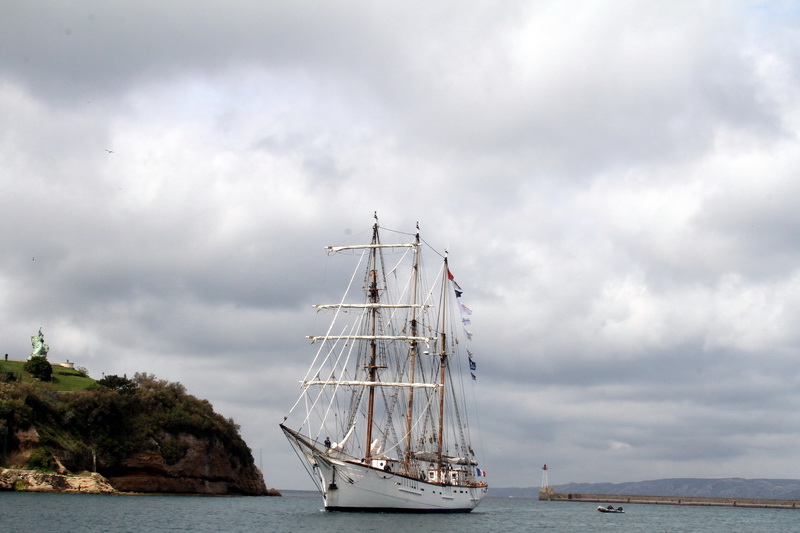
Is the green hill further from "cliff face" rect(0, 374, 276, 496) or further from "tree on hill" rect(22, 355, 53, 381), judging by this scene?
"tree on hill" rect(22, 355, 53, 381)

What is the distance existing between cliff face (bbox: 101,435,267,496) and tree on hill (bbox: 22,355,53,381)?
1842cm

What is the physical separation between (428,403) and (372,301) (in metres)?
14.3

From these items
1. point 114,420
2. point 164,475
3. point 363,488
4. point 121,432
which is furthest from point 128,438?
point 363,488

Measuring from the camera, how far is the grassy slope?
4638 inches

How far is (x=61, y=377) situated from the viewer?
5039 inches

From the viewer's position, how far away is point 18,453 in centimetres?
9731

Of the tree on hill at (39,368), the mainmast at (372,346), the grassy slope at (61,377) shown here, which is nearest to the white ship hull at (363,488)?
the mainmast at (372,346)

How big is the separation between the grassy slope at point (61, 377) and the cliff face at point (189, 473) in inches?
605

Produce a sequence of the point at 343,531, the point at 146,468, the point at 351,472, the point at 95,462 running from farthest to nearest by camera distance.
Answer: the point at 146,468 < the point at 95,462 < the point at 351,472 < the point at 343,531

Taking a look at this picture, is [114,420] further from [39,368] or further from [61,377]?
[61,377]

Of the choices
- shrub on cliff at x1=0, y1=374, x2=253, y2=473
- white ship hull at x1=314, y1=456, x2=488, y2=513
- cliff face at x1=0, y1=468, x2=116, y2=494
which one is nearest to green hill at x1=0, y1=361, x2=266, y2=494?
shrub on cliff at x1=0, y1=374, x2=253, y2=473

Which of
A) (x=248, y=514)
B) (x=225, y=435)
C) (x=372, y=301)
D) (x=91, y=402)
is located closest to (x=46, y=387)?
(x=91, y=402)

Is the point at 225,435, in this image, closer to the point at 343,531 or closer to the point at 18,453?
the point at 18,453

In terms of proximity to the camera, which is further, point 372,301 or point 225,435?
point 225,435
